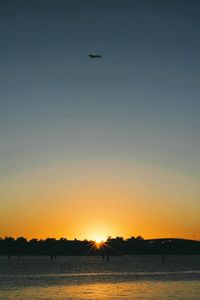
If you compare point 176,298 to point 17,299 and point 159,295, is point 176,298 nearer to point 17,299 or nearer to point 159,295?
point 159,295

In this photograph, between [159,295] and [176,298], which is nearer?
[176,298]

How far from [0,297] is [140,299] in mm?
19051

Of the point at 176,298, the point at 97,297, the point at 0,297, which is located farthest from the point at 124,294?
the point at 0,297

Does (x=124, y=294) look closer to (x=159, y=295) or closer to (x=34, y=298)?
(x=159, y=295)

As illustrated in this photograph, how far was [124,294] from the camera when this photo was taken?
7900cm

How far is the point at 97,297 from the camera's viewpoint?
75.1 m

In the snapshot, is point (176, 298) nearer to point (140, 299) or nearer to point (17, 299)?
point (140, 299)

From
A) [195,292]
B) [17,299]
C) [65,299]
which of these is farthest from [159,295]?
[17,299]

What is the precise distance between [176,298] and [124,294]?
1071 cm

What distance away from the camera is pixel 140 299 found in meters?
70.7

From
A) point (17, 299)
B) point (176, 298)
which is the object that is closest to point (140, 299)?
point (176, 298)

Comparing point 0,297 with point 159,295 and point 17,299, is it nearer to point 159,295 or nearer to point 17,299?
point 17,299

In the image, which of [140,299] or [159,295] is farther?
[159,295]

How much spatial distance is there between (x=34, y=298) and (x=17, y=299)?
8.22 feet
